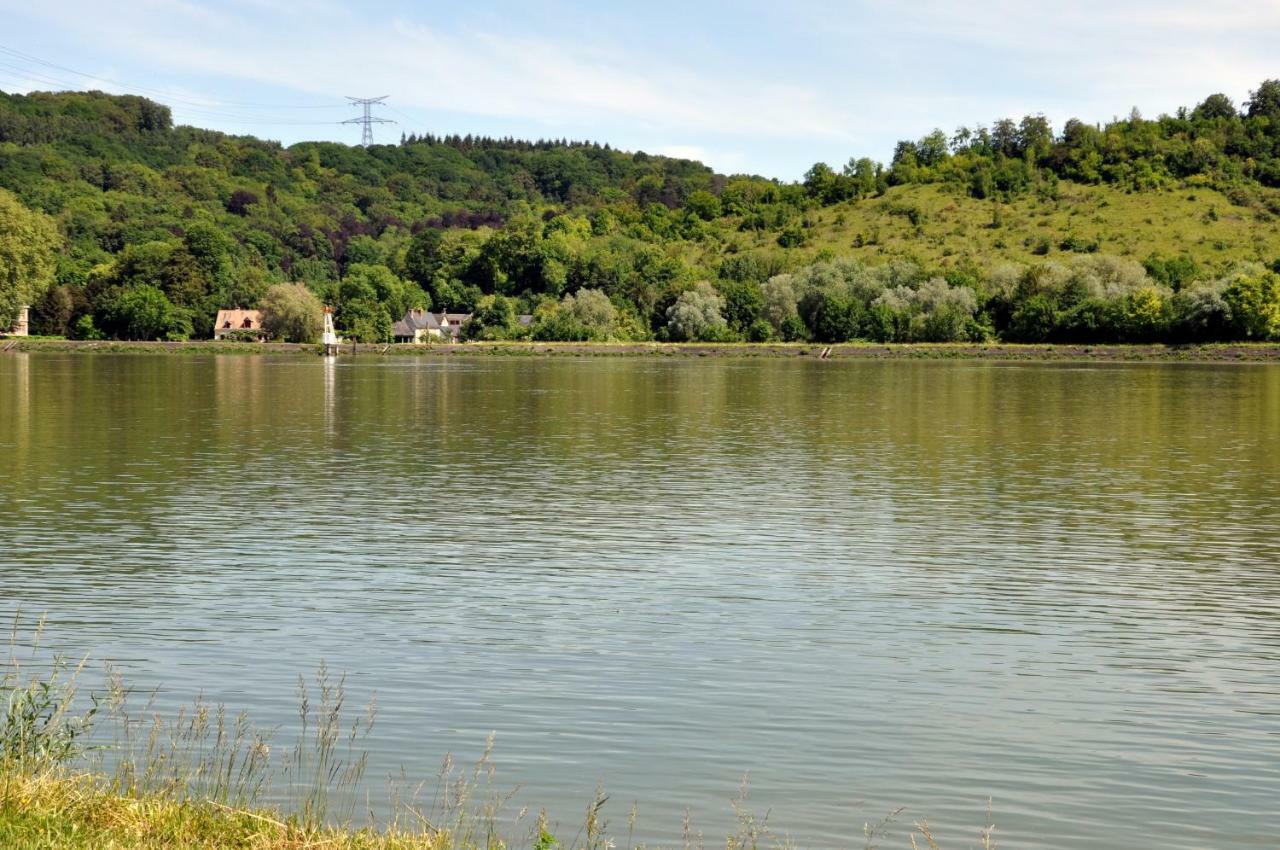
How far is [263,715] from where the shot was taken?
14.2 metres

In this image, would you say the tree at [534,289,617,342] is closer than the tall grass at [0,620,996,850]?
No

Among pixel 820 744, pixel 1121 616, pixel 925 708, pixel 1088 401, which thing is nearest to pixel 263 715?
pixel 820 744

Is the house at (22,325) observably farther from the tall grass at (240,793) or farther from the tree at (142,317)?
the tall grass at (240,793)

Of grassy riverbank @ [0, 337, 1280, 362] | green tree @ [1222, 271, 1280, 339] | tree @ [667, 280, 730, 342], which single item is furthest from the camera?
tree @ [667, 280, 730, 342]

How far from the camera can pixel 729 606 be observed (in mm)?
20062

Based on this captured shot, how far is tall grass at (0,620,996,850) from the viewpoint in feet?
32.6

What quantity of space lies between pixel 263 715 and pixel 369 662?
2.41 metres

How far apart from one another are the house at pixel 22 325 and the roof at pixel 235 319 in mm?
22939

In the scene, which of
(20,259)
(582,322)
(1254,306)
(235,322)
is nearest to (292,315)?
(235,322)

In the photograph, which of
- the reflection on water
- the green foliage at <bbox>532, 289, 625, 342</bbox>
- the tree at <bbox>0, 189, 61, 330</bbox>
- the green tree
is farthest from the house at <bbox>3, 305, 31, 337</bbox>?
the reflection on water

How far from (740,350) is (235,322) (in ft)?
236

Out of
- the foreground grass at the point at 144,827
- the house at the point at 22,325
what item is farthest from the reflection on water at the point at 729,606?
the house at the point at 22,325

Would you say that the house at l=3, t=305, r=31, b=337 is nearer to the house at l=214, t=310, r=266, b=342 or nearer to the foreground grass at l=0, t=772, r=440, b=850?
the house at l=214, t=310, r=266, b=342

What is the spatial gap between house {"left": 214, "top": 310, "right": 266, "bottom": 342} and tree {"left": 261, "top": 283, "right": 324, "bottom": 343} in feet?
20.3
